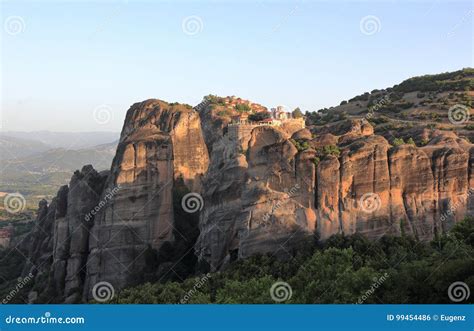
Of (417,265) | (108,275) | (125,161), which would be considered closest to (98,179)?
(125,161)

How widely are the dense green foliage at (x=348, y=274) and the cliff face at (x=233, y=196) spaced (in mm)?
1593

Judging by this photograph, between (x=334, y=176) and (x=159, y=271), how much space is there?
21.0 meters

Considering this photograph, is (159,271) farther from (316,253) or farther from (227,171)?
(316,253)
